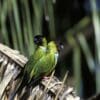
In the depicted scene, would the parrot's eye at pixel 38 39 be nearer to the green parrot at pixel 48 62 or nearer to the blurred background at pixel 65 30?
the green parrot at pixel 48 62

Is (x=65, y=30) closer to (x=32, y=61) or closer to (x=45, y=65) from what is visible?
(x=45, y=65)

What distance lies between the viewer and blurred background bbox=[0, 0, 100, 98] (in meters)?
3.70

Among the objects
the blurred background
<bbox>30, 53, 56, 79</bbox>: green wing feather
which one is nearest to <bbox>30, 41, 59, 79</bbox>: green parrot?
<bbox>30, 53, 56, 79</bbox>: green wing feather

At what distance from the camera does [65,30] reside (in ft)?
16.3

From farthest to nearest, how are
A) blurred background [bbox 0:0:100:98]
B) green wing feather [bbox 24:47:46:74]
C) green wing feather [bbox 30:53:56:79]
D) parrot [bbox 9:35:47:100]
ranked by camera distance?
blurred background [bbox 0:0:100:98]
green wing feather [bbox 30:53:56:79]
green wing feather [bbox 24:47:46:74]
parrot [bbox 9:35:47:100]

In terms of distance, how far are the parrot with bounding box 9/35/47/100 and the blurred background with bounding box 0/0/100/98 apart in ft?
0.81

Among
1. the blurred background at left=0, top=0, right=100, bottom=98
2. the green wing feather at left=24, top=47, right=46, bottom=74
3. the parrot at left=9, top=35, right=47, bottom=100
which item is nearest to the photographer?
the parrot at left=9, top=35, right=47, bottom=100

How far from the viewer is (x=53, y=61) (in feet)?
10.8

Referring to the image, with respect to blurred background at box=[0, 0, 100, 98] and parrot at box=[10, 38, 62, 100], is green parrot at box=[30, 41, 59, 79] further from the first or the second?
blurred background at box=[0, 0, 100, 98]

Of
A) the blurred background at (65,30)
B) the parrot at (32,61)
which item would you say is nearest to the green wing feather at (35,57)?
the parrot at (32,61)

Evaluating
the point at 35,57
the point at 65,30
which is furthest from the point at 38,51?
the point at 65,30

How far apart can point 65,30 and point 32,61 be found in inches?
73.2

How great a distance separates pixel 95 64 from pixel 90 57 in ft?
0.24

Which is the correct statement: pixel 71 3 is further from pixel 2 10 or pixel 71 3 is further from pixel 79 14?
pixel 2 10
